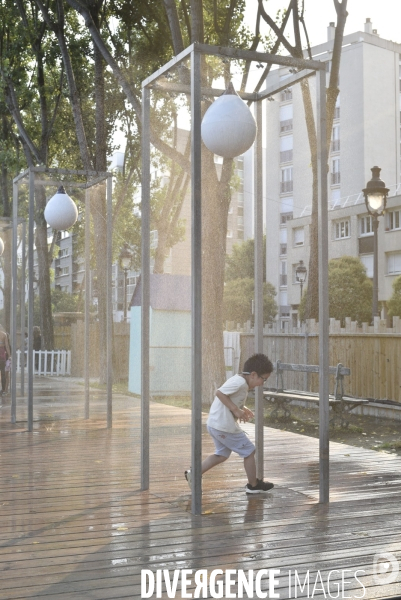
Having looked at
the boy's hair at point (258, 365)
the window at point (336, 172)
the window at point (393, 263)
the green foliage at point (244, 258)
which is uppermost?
the window at point (336, 172)

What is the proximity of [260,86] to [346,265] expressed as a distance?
40362 mm

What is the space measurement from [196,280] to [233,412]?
1074mm

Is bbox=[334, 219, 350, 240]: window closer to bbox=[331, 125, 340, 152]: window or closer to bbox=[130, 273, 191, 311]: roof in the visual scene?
bbox=[331, 125, 340, 152]: window

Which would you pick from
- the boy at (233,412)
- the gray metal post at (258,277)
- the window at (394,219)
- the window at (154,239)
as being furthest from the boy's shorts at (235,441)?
the window at (394,219)

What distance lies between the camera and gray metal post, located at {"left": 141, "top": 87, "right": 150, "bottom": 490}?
7672 mm

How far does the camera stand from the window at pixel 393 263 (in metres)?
54.6

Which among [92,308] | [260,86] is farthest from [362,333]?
[260,86]

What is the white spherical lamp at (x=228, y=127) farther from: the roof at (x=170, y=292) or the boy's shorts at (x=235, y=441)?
the boy's shorts at (x=235, y=441)

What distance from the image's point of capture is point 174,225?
7961 millimetres

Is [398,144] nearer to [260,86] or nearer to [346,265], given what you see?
[346,265]

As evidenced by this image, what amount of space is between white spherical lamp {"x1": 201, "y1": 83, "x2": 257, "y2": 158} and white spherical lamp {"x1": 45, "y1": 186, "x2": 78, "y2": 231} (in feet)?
17.3

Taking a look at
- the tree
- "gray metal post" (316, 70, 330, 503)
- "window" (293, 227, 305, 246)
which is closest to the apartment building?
"window" (293, 227, 305, 246)

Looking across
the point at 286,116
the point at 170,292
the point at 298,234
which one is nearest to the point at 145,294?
the point at 170,292

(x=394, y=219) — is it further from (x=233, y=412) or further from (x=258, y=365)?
(x=233, y=412)
